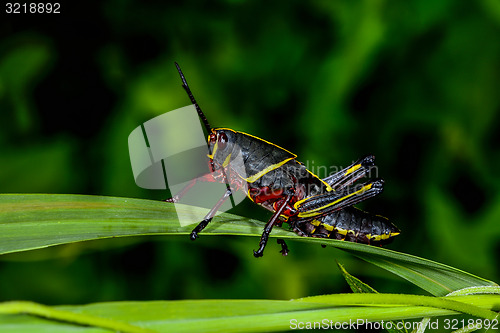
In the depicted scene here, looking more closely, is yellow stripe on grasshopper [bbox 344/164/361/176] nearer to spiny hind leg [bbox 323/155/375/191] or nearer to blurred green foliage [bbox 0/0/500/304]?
spiny hind leg [bbox 323/155/375/191]

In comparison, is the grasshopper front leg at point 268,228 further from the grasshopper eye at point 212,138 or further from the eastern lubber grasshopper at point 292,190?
the grasshopper eye at point 212,138

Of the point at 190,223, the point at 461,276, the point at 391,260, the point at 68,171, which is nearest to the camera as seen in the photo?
the point at 461,276

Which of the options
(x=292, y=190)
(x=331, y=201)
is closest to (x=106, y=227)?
(x=292, y=190)

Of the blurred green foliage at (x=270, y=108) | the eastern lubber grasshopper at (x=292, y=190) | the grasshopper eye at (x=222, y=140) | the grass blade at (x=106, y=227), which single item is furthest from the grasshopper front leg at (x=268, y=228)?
the blurred green foliage at (x=270, y=108)

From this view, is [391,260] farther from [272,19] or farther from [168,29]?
[168,29]

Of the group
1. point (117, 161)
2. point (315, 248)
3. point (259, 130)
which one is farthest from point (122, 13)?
point (315, 248)

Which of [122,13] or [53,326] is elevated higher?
[122,13]

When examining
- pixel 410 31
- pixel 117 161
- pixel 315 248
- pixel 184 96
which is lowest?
pixel 315 248
